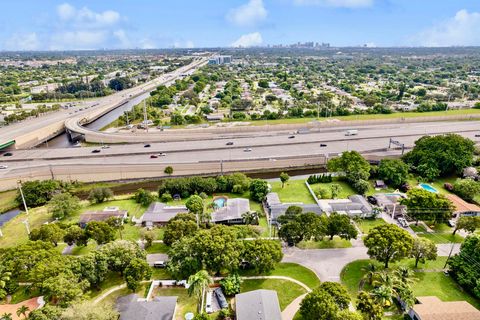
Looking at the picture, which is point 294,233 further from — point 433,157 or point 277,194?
point 433,157

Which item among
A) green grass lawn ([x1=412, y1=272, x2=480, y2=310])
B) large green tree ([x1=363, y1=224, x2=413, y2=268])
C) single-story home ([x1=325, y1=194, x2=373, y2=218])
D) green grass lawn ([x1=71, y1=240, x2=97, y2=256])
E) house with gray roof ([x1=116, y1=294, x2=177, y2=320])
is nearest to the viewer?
house with gray roof ([x1=116, y1=294, x2=177, y2=320])

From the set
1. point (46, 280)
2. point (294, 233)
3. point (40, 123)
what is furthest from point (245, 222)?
point (40, 123)

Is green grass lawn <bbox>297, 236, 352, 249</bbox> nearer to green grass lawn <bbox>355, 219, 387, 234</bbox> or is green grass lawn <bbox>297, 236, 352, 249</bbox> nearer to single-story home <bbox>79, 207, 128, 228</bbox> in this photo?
green grass lawn <bbox>355, 219, 387, 234</bbox>

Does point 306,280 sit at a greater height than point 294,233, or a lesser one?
lesser

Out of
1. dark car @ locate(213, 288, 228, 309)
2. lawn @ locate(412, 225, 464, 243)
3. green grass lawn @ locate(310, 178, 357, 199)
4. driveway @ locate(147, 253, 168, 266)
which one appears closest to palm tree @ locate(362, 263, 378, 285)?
lawn @ locate(412, 225, 464, 243)

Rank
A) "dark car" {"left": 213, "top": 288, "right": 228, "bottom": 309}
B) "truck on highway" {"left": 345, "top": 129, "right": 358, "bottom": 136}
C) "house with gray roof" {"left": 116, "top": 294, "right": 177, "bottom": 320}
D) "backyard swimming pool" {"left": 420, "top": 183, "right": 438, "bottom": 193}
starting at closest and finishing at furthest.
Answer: "house with gray roof" {"left": 116, "top": 294, "right": 177, "bottom": 320}
"dark car" {"left": 213, "top": 288, "right": 228, "bottom": 309}
"backyard swimming pool" {"left": 420, "top": 183, "right": 438, "bottom": 193}
"truck on highway" {"left": 345, "top": 129, "right": 358, "bottom": 136}

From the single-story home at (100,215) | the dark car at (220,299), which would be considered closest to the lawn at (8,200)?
the single-story home at (100,215)
